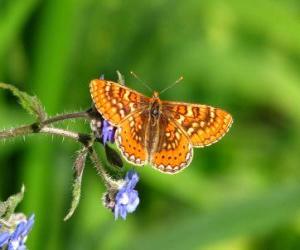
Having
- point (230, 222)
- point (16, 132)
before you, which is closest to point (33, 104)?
point (16, 132)

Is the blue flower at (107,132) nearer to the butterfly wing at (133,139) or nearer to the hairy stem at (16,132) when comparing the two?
the butterfly wing at (133,139)

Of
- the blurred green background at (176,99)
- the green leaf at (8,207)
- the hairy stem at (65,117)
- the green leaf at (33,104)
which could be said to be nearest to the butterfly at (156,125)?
the hairy stem at (65,117)

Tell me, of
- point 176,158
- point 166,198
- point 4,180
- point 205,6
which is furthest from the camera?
point 205,6

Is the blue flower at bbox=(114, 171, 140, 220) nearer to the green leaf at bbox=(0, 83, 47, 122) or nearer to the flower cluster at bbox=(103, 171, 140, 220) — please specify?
the flower cluster at bbox=(103, 171, 140, 220)

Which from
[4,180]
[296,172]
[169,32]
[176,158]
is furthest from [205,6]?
Answer: [176,158]

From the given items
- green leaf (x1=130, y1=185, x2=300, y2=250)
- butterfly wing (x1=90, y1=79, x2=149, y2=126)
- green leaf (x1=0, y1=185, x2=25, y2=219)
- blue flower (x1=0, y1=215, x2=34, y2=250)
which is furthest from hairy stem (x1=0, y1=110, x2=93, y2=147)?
green leaf (x1=130, y1=185, x2=300, y2=250)

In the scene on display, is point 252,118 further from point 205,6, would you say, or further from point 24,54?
point 24,54
